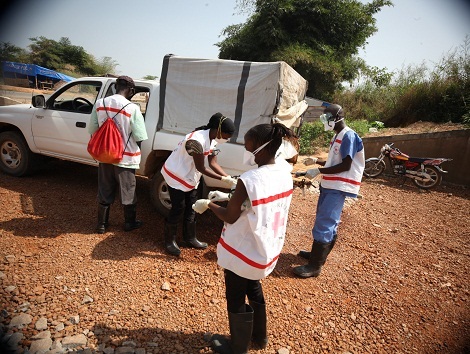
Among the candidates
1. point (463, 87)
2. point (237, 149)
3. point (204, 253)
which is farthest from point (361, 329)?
point (463, 87)

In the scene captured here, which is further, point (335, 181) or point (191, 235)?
point (191, 235)

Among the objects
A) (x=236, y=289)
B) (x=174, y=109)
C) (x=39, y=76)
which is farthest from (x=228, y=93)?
(x=39, y=76)

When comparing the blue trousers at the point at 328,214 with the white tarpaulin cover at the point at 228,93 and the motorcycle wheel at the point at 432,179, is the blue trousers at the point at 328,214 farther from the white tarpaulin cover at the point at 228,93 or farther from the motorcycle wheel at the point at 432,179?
the motorcycle wheel at the point at 432,179

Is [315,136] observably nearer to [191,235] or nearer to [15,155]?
[191,235]

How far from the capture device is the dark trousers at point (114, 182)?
3.29 m

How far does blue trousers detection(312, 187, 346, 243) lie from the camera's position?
2.97m

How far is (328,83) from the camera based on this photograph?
16.6 metres

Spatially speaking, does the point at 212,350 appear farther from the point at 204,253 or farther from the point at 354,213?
the point at 354,213

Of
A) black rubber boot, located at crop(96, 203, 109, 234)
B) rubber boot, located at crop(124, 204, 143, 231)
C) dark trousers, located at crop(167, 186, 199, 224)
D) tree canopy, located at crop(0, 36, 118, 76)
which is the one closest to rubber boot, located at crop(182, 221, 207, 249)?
dark trousers, located at crop(167, 186, 199, 224)

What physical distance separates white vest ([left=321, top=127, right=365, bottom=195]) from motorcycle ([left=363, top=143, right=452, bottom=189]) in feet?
17.4

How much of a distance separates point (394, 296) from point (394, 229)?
2.02 m

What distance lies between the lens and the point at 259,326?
2.06 meters

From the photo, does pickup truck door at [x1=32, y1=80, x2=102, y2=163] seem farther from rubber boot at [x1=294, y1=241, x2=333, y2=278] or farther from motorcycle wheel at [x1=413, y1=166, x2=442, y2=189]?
motorcycle wheel at [x1=413, y1=166, x2=442, y2=189]

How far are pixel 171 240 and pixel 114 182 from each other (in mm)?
1015
